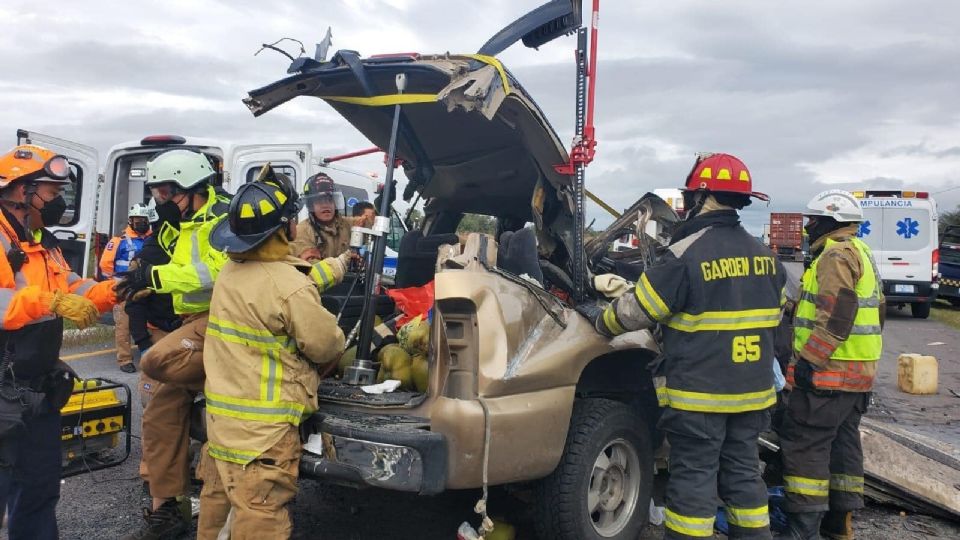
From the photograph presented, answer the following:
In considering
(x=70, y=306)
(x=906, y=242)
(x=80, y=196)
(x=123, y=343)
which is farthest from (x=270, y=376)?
(x=906, y=242)

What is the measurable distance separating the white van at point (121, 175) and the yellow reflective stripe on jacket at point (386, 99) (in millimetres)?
3700

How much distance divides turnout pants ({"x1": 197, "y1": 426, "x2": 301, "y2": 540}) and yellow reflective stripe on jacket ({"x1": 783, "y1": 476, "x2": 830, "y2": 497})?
104 inches

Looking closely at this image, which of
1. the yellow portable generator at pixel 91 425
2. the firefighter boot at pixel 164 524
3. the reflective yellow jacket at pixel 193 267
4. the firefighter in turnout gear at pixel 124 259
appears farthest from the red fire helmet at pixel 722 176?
the firefighter in turnout gear at pixel 124 259

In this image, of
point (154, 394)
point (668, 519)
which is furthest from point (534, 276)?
point (154, 394)

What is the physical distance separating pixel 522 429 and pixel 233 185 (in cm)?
Answer: 652

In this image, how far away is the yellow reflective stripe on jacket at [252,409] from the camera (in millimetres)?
2947

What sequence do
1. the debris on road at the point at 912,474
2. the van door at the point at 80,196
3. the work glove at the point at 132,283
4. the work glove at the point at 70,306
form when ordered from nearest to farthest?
1. the work glove at the point at 70,306
2. the work glove at the point at 132,283
3. the debris on road at the point at 912,474
4. the van door at the point at 80,196

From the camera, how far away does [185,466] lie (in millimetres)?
4004

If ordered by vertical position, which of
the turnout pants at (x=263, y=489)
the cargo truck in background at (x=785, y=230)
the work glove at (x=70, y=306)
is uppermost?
the cargo truck in background at (x=785, y=230)

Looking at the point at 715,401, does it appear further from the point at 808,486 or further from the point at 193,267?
the point at 193,267

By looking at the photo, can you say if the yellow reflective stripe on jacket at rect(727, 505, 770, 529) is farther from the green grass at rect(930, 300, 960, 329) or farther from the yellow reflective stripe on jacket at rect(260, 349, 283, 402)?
the green grass at rect(930, 300, 960, 329)

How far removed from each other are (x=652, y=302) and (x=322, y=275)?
4.99 feet

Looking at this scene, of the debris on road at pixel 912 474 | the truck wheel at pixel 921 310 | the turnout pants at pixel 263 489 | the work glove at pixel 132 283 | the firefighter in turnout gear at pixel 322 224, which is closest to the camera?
the turnout pants at pixel 263 489

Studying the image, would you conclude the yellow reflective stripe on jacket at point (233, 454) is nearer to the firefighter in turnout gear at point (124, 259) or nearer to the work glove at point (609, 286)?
the work glove at point (609, 286)
